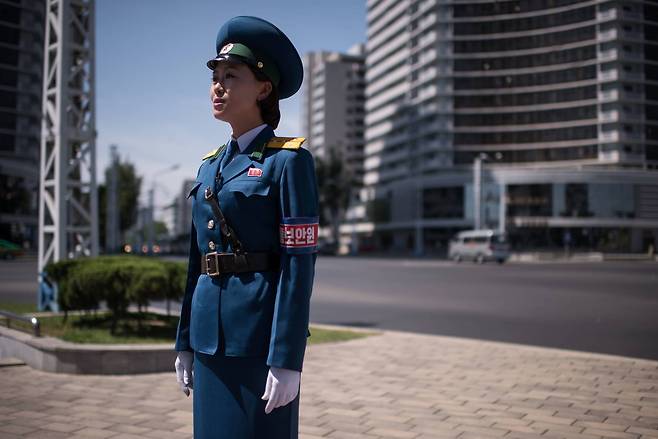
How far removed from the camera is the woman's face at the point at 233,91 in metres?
2.36

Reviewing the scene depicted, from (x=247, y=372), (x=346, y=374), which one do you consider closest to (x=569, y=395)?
(x=346, y=374)

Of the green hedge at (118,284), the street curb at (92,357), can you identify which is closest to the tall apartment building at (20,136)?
the green hedge at (118,284)

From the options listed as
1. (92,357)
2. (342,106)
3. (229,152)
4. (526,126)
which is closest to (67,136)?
(92,357)

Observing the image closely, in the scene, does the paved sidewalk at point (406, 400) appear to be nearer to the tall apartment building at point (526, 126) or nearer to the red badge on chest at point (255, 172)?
the red badge on chest at point (255, 172)

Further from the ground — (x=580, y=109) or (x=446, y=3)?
(x=446, y=3)

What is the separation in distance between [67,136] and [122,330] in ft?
12.4

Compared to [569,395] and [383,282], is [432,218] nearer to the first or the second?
[383,282]

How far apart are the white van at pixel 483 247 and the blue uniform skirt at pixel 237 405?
38.2m

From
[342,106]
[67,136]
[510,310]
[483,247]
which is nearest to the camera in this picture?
[67,136]

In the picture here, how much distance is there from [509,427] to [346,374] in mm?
2087

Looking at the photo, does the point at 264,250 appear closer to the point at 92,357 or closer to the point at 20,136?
the point at 92,357

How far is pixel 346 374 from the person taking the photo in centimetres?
607

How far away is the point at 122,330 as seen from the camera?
763cm

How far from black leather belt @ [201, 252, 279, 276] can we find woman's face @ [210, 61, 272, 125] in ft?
1.80
